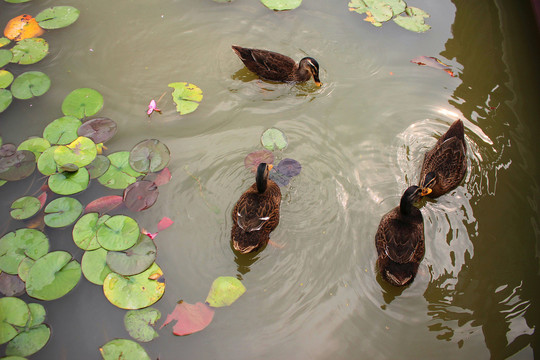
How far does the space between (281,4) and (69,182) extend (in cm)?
419

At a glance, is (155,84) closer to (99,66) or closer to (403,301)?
(99,66)

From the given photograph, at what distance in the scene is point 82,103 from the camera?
5.13 metres

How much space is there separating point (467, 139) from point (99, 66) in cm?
537

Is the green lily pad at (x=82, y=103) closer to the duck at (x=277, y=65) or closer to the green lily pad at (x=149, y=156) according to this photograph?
the green lily pad at (x=149, y=156)

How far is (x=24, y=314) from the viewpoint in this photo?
3697 mm

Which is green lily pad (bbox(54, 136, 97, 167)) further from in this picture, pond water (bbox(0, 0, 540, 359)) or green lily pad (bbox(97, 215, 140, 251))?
green lily pad (bbox(97, 215, 140, 251))

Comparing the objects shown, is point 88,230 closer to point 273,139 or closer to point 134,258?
point 134,258

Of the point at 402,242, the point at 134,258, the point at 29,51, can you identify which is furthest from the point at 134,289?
the point at 29,51

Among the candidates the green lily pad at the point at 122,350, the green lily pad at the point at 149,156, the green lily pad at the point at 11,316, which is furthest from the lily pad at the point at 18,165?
the green lily pad at the point at 122,350

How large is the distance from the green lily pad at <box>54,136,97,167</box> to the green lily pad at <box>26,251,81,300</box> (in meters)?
1.13

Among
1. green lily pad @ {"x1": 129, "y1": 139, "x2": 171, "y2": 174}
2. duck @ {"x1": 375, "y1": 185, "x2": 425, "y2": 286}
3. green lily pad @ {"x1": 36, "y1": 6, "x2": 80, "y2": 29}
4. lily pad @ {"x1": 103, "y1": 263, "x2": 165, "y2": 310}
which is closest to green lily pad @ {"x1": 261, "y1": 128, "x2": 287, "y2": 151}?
green lily pad @ {"x1": 129, "y1": 139, "x2": 171, "y2": 174}

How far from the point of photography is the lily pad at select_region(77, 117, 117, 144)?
4879mm

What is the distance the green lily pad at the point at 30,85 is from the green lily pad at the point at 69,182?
4.93 feet

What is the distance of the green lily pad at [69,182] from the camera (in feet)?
14.4
